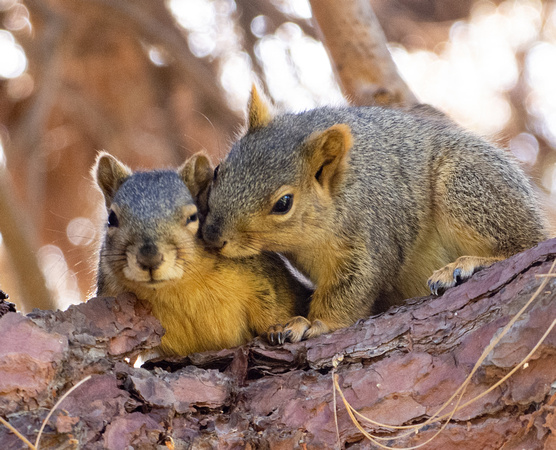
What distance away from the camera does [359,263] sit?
3113mm

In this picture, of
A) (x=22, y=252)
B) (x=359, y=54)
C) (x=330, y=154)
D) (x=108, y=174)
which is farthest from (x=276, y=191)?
(x=22, y=252)

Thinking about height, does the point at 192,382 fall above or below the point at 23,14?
below

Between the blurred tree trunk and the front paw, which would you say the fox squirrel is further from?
the blurred tree trunk

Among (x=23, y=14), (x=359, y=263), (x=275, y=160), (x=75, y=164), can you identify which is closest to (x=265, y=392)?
(x=359, y=263)

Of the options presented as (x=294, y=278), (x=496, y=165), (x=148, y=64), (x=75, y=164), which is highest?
(x=148, y=64)

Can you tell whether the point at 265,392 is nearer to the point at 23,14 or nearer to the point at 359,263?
the point at 359,263

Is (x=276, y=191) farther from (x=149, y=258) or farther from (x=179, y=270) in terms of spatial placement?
(x=149, y=258)

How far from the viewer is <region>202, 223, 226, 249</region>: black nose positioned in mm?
2908

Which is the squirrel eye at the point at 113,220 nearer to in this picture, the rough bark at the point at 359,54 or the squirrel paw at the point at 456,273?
the squirrel paw at the point at 456,273

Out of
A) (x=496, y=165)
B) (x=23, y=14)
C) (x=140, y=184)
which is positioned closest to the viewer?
(x=140, y=184)

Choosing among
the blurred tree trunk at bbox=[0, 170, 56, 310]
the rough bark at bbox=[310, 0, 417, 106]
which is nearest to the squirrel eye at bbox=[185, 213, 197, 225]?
the blurred tree trunk at bbox=[0, 170, 56, 310]

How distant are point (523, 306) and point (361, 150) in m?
1.35

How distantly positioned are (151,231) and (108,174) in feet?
2.13

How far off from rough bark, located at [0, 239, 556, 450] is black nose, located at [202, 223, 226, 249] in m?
0.41
